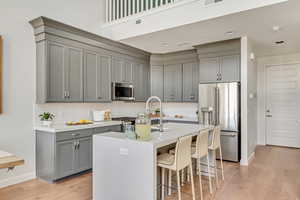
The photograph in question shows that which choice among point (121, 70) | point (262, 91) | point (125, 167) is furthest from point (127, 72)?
point (262, 91)

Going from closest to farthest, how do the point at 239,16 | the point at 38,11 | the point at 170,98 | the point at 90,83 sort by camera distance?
the point at 239,16 → the point at 38,11 → the point at 90,83 → the point at 170,98

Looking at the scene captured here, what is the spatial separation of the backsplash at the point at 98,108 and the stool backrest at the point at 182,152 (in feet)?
8.66

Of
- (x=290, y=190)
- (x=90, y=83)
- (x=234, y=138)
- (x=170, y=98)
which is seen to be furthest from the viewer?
(x=170, y=98)

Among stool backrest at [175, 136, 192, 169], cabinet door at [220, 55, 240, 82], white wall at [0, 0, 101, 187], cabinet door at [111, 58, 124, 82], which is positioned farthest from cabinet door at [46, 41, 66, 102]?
cabinet door at [220, 55, 240, 82]

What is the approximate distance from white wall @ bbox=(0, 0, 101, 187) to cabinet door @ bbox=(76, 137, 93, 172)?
Answer: 76cm

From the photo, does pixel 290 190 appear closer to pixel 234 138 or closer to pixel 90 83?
pixel 234 138

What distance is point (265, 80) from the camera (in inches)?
249

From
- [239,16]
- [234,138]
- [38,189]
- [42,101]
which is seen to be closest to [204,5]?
[239,16]

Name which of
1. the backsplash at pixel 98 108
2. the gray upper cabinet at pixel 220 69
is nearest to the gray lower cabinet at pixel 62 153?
the backsplash at pixel 98 108

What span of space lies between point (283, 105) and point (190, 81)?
9.40ft

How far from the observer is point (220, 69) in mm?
4805

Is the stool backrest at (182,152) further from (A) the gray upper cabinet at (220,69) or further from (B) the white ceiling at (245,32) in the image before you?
(A) the gray upper cabinet at (220,69)

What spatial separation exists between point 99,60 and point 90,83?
545 millimetres

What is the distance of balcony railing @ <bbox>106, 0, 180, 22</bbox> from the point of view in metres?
4.17
